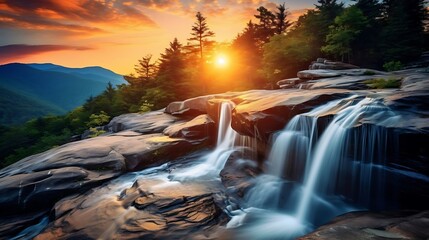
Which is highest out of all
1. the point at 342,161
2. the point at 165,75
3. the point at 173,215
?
the point at 165,75

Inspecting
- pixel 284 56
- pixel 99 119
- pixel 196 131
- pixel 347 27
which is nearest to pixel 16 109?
pixel 99 119

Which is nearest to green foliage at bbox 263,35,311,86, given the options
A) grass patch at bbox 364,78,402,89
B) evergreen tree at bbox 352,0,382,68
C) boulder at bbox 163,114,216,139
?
evergreen tree at bbox 352,0,382,68

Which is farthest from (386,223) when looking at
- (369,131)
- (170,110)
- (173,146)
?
(170,110)

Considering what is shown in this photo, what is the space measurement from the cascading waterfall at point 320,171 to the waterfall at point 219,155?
8.72 feet

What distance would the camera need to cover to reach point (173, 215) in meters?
7.04

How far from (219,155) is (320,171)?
17.6 feet

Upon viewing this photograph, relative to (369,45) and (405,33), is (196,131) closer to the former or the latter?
(405,33)

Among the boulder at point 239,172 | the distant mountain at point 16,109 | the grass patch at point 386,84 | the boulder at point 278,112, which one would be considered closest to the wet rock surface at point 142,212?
the boulder at point 239,172

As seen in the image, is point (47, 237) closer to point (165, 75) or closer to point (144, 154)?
point (144, 154)

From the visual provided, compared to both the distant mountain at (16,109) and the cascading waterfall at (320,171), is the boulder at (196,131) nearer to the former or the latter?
the cascading waterfall at (320,171)

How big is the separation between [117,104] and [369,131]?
39608mm

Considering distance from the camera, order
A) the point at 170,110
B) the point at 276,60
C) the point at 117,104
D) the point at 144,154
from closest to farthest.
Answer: the point at 144,154, the point at 170,110, the point at 276,60, the point at 117,104

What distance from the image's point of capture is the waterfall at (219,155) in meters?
10.4

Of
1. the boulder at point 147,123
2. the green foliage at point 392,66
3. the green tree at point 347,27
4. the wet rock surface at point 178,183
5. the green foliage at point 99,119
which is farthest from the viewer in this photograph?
the green foliage at point 99,119
